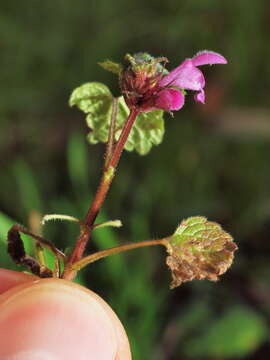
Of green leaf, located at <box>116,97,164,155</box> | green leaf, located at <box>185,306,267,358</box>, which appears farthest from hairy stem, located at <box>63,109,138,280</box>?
green leaf, located at <box>185,306,267,358</box>

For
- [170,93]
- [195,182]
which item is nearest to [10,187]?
[195,182]

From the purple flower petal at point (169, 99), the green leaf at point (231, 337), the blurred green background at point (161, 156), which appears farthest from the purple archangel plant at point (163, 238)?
the green leaf at point (231, 337)

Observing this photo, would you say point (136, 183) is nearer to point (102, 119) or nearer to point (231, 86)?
point (231, 86)

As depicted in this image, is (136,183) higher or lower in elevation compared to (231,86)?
lower

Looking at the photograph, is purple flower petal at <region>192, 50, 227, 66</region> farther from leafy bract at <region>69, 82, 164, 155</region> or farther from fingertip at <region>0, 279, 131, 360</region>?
fingertip at <region>0, 279, 131, 360</region>

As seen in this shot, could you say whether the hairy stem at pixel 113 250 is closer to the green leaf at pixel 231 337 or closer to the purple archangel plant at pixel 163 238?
the purple archangel plant at pixel 163 238

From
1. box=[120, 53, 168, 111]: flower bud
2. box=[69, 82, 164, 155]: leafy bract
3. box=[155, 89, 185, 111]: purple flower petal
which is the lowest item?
box=[69, 82, 164, 155]: leafy bract
